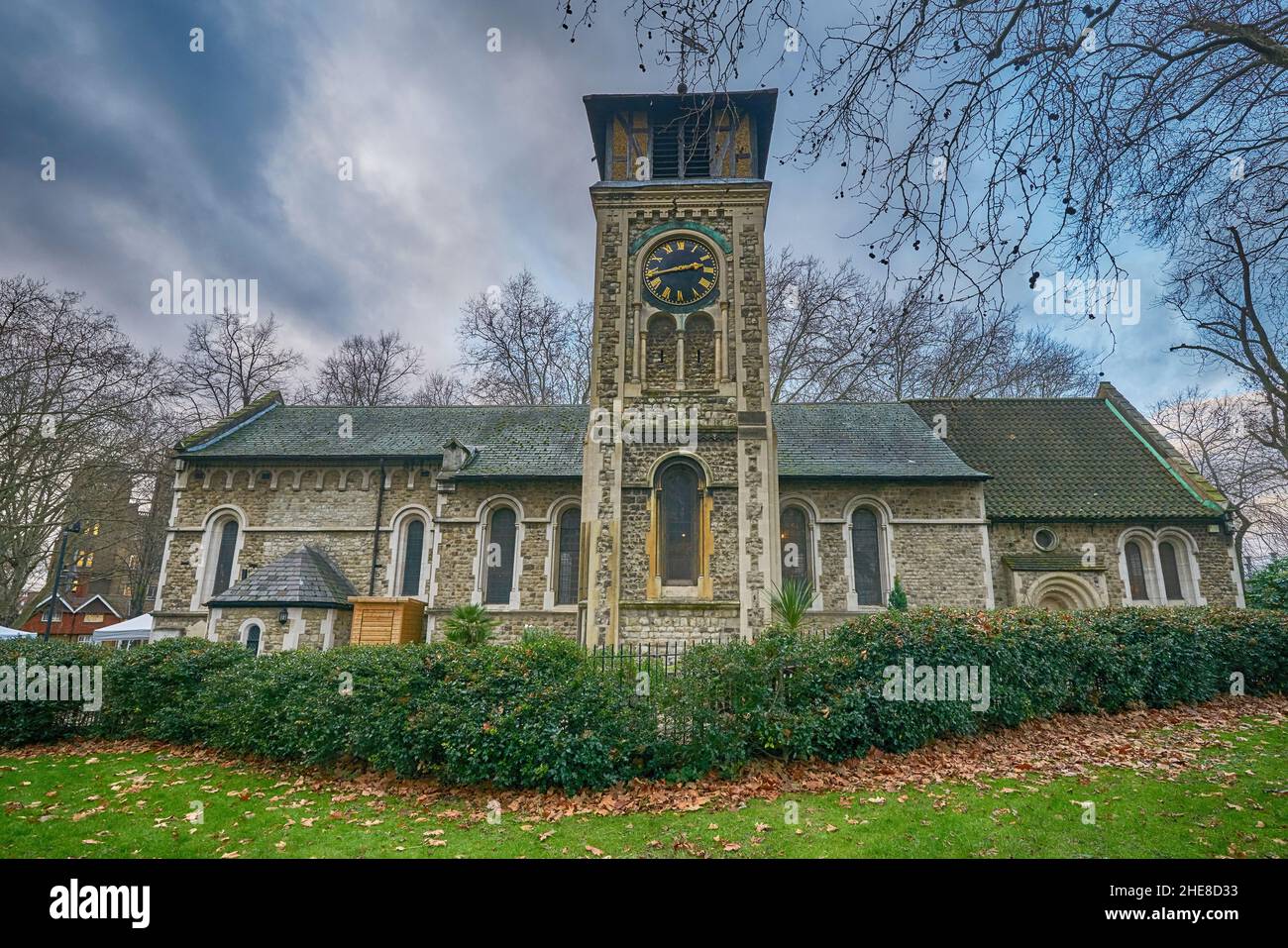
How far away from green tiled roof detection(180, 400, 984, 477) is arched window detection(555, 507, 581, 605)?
4.38ft

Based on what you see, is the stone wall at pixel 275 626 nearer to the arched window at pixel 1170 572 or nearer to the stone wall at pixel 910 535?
the stone wall at pixel 910 535

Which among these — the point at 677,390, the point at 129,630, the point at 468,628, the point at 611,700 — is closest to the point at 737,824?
the point at 611,700

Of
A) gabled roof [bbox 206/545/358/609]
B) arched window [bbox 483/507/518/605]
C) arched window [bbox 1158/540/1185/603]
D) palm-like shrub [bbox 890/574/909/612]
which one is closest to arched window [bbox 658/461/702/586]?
palm-like shrub [bbox 890/574/909/612]

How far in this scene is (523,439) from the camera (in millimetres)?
20578

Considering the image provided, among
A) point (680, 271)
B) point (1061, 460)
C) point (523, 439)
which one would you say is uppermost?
point (680, 271)

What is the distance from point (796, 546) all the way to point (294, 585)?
13304 mm

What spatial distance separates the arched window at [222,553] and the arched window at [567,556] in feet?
31.6

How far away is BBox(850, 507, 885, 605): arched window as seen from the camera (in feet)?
58.6

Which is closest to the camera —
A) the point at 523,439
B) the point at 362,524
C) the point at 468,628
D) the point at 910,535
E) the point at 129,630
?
the point at 468,628

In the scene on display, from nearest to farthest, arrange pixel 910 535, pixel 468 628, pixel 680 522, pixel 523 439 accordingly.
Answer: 1. pixel 468 628
2. pixel 680 522
3. pixel 910 535
4. pixel 523 439

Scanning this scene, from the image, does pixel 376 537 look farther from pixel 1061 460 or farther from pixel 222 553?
pixel 1061 460

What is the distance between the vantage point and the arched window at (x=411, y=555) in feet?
62.4

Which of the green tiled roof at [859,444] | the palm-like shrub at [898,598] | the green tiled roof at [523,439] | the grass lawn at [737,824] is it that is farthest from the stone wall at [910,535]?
the grass lawn at [737,824]
